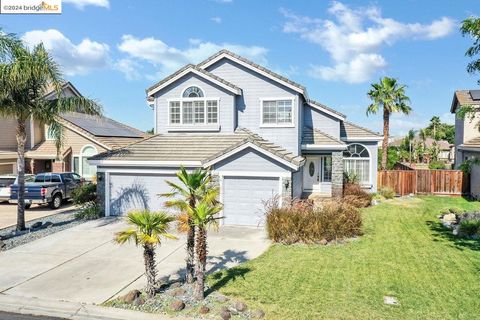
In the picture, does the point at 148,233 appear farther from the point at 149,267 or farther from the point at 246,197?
the point at 246,197

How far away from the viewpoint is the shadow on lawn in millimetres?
12159

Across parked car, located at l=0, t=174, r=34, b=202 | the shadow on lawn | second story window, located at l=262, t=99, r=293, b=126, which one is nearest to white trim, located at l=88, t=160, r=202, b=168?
second story window, located at l=262, t=99, r=293, b=126

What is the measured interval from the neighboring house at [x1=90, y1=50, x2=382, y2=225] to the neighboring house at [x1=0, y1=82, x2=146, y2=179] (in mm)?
8563

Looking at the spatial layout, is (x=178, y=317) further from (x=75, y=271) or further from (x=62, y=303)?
(x=75, y=271)

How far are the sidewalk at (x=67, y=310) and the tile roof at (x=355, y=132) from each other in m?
18.9

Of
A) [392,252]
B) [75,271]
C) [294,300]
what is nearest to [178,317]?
[294,300]

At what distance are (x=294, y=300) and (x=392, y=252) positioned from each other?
518cm

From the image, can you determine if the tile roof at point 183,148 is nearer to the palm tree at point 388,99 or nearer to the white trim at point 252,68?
the white trim at point 252,68

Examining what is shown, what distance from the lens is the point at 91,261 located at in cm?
1095

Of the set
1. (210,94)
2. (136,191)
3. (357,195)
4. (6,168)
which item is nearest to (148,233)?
(136,191)

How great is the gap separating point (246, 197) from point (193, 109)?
20.7 ft

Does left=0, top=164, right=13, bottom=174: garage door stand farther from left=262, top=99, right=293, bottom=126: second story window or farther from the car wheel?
left=262, top=99, right=293, bottom=126: second story window

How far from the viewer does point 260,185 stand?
15.4 meters

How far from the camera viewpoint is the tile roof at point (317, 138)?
2014cm
